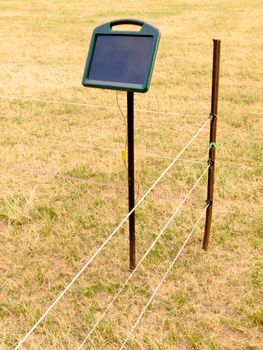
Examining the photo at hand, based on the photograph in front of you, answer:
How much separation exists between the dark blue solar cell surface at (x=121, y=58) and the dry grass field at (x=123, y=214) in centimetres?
166

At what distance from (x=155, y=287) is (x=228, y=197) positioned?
1707 mm

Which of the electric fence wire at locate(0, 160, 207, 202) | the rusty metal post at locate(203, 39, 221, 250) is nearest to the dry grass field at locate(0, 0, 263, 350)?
the electric fence wire at locate(0, 160, 207, 202)

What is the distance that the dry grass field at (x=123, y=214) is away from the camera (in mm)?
3051

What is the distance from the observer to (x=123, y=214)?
440 cm

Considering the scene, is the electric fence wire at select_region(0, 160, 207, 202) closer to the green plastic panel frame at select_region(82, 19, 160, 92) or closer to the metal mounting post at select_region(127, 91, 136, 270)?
the metal mounting post at select_region(127, 91, 136, 270)

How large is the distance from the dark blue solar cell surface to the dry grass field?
5.45 feet

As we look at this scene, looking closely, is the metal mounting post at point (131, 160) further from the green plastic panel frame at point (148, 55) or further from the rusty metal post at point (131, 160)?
the green plastic panel frame at point (148, 55)

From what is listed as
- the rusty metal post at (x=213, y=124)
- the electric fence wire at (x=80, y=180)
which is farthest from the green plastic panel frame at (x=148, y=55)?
the electric fence wire at (x=80, y=180)

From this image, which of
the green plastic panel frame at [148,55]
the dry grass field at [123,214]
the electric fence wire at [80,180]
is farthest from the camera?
the electric fence wire at [80,180]

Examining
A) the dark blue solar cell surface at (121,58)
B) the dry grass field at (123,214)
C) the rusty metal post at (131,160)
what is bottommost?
the dry grass field at (123,214)

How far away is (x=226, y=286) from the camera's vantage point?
3.41 meters

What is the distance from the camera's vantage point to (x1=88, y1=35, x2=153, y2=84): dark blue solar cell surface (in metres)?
2.52

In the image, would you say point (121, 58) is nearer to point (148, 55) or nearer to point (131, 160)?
point (148, 55)

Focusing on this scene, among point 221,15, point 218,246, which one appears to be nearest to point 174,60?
point 218,246
